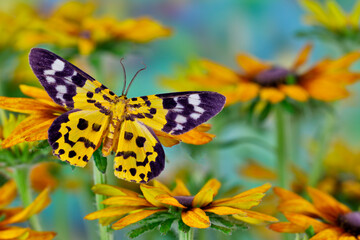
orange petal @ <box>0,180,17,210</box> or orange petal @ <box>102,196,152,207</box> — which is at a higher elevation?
orange petal @ <box>102,196,152,207</box>

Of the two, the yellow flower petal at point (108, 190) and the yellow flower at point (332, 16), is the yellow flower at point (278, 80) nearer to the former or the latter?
the yellow flower at point (332, 16)

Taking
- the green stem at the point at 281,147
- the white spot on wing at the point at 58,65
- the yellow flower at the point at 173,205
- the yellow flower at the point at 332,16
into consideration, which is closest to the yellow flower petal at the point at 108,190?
the yellow flower at the point at 173,205

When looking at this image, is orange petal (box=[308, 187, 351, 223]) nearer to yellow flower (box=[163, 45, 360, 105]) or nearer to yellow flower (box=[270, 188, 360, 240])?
yellow flower (box=[270, 188, 360, 240])

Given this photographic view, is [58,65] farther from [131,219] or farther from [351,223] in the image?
[351,223]

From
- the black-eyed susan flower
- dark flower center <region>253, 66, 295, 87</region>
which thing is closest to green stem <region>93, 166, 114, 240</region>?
the black-eyed susan flower

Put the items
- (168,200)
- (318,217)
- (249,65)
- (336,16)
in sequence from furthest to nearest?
1. (336,16)
2. (249,65)
3. (318,217)
4. (168,200)

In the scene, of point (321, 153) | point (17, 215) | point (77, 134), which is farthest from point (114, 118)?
point (321, 153)
